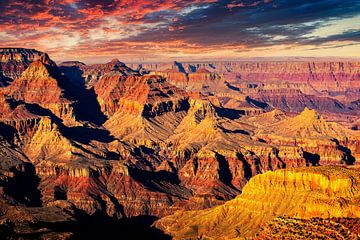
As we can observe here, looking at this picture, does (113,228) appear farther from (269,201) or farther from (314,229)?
(314,229)

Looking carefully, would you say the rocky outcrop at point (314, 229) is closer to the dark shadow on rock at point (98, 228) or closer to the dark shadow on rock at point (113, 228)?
the dark shadow on rock at point (98, 228)

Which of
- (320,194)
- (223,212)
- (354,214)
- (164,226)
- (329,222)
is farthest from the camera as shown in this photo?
(164,226)

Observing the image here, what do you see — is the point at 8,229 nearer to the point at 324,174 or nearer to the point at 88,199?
the point at 324,174

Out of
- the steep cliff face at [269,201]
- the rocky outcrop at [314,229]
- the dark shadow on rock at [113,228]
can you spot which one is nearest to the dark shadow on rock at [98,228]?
the dark shadow on rock at [113,228]

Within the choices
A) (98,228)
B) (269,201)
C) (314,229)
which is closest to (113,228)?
(98,228)

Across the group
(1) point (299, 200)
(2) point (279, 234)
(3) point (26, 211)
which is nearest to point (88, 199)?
(3) point (26, 211)

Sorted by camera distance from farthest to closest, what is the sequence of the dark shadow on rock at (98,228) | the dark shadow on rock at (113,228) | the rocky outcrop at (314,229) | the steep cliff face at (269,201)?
1. the dark shadow on rock at (113,228)
2. the steep cliff face at (269,201)
3. the dark shadow on rock at (98,228)
4. the rocky outcrop at (314,229)

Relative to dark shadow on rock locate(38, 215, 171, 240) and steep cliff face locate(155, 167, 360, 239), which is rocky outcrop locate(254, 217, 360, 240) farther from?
dark shadow on rock locate(38, 215, 171, 240)

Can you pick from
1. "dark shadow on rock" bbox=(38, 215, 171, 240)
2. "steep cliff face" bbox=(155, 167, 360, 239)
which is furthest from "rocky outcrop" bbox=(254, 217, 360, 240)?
"dark shadow on rock" bbox=(38, 215, 171, 240)
